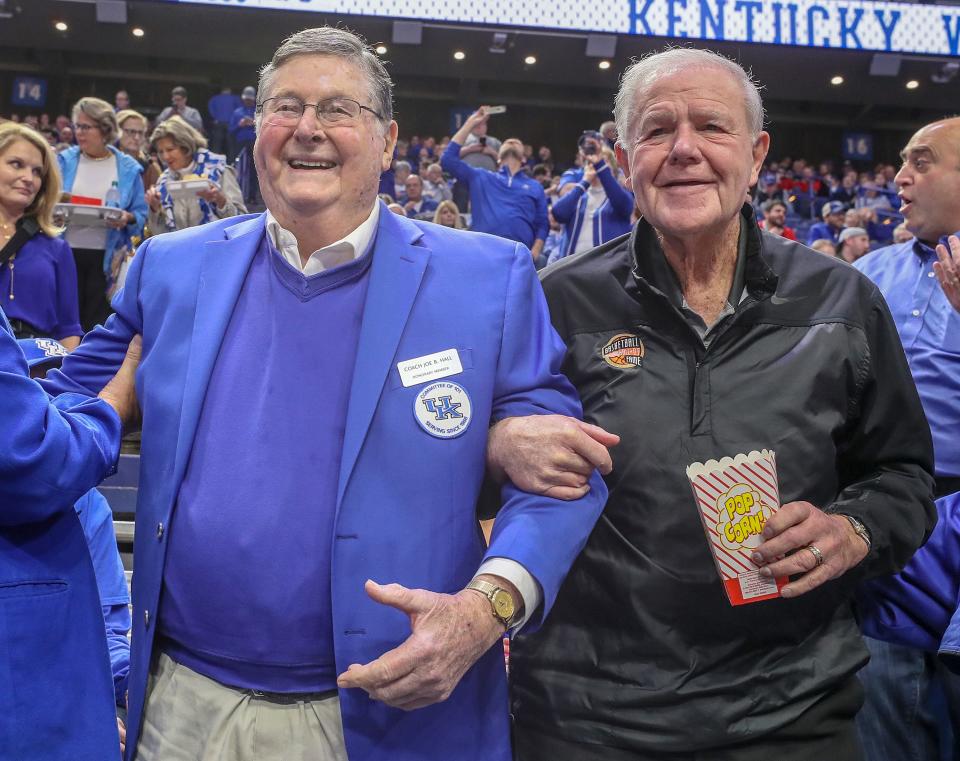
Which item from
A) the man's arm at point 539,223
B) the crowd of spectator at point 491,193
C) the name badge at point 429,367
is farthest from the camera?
Answer: the man's arm at point 539,223

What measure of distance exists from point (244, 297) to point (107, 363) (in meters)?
0.26

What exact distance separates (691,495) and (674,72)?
0.79 meters

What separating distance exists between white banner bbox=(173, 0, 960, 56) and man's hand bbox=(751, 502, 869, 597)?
49.7ft

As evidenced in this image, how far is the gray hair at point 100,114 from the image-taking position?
Result: 520cm

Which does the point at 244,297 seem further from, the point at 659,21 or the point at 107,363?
the point at 659,21

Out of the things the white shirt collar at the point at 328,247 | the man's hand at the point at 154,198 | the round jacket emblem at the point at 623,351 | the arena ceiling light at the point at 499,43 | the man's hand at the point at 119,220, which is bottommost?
the man's hand at the point at 119,220

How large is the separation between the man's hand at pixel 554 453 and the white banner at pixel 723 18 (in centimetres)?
1512

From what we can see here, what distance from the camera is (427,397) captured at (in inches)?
57.4

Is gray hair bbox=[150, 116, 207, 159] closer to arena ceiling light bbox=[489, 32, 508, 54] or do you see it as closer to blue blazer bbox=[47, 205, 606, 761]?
blue blazer bbox=[47, 205, 606, 761]

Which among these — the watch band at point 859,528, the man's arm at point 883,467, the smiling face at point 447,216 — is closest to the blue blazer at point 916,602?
the man's arm at point 883,467

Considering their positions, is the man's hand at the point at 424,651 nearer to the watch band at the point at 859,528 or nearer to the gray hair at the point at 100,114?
the watch band at the point at 859,528

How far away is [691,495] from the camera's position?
158 centimetres

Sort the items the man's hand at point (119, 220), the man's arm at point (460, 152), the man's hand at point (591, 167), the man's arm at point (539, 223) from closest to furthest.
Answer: the man's hand at point (119, 220)
the man's hand at point (591, 167)
the man's arm at point (460, 152)
the man's arm at point (539, 223)

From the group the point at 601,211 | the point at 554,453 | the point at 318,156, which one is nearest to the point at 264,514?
the point at 554,453
